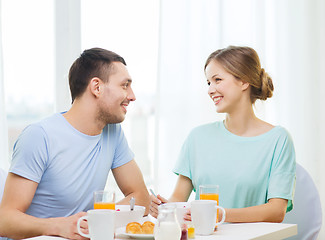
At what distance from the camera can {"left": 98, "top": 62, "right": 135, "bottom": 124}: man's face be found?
71.7 inches

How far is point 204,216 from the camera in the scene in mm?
1312

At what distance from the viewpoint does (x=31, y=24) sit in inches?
98.8

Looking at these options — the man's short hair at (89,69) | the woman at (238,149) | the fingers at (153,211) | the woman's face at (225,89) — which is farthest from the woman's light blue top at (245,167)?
the man's short hair at (89,69)

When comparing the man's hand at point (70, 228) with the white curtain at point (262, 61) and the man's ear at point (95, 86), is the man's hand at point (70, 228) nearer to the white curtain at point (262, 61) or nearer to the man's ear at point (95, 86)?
the man's ear at point (95, 86)

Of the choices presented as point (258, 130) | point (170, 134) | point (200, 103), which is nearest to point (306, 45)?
point (200, 103)

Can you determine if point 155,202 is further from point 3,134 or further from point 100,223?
point 3,134

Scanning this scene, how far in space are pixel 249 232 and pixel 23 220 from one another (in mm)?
668

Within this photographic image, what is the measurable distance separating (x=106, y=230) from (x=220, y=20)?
208 centimetres

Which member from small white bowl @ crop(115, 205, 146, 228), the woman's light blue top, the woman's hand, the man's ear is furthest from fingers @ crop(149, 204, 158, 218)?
the man's ear

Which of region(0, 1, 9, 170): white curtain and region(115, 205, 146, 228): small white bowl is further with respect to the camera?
region(0, 1, 9, 170): white curtain

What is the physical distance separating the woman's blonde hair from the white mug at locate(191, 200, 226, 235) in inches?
29.4

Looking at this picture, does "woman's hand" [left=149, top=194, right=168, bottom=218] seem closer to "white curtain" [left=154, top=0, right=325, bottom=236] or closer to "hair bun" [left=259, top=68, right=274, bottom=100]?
"hair bun" [left=259, top=68, right=274, bottom=100]

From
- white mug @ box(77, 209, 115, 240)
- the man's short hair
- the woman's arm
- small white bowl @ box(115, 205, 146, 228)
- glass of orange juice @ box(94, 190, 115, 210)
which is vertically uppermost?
the man's short hair

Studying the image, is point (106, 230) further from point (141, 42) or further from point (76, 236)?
point (141, 42)
